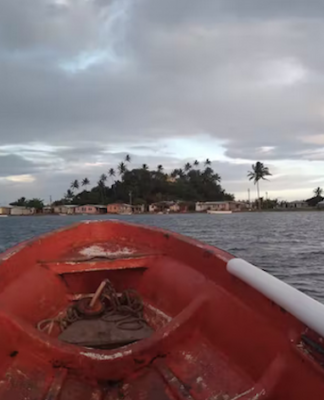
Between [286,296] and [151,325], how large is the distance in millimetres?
2024

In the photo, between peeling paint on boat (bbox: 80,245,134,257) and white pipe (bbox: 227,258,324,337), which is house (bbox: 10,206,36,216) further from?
white pipe (bbox: 227,258,324,337)

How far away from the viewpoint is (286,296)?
2199mm

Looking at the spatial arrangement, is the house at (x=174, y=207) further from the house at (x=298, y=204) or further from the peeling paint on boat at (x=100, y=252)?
the peeling paint on boat at (x=100, y=252)

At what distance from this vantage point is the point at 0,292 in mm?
3518

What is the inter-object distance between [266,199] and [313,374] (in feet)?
379

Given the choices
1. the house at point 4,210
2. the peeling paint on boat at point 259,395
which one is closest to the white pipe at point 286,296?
the peeling paint on boat at point 259,395

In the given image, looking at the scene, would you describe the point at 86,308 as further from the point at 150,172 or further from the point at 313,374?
the point at 150,172

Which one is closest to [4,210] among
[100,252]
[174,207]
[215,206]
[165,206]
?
[165,206]

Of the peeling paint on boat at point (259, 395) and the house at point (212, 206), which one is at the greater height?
the house at point (212, 206)

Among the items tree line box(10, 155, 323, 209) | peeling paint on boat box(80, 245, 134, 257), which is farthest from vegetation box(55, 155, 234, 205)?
peeling paint on boat box(80, 245, 134, 257)

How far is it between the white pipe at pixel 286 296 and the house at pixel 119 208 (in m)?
87.4

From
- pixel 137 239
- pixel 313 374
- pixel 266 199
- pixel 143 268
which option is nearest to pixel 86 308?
pixel 143 268

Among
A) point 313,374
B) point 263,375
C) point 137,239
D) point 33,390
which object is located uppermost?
point 137,239

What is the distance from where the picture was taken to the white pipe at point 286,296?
1.89 meters
